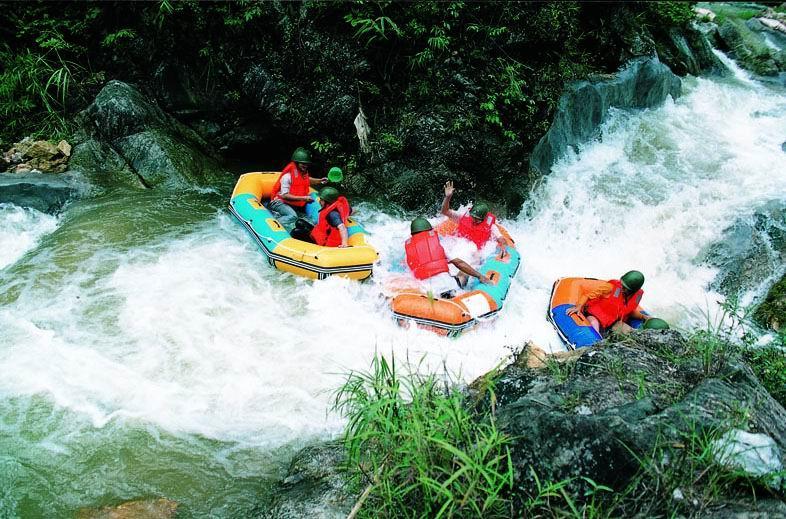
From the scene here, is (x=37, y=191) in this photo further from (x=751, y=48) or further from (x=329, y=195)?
(x=751, y=48)

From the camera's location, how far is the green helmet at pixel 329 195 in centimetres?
627

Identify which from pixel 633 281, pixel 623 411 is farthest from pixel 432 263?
pixel 623 411

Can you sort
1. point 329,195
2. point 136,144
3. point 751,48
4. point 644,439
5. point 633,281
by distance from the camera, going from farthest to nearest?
point 751,48 → point 136,144 → point 329,195 → point 633,281 → point 644,439

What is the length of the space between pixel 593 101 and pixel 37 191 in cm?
803

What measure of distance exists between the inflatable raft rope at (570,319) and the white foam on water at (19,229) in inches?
236

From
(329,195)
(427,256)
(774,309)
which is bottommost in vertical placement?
(774,309)

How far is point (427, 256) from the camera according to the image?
5969mm

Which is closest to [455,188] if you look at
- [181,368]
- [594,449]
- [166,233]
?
[166,233]

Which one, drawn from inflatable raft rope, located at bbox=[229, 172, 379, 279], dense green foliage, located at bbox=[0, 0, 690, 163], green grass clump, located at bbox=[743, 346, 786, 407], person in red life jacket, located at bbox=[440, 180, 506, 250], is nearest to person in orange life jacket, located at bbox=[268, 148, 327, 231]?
inflatable raft rope, located at bbox=[229, 172, 379, 279]

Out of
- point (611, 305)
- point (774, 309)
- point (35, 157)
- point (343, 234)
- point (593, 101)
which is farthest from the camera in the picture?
point (593, 101)

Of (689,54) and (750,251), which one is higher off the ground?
(689,54)

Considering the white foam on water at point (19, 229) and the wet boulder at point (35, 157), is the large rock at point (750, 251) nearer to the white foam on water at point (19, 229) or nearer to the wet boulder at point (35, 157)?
the white foam on water at point (19, 229)

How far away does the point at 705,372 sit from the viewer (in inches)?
116

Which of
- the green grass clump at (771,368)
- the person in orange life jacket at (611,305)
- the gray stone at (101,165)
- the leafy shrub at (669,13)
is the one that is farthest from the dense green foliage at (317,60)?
the green grass clump at (771,368)
